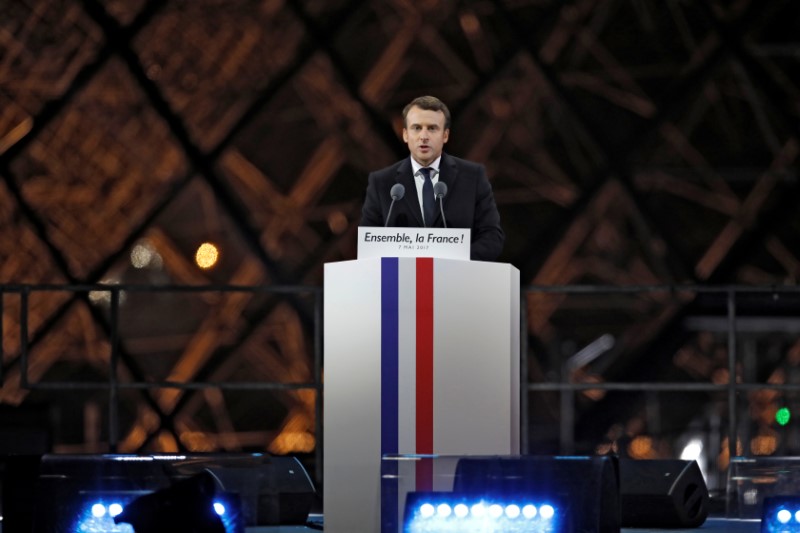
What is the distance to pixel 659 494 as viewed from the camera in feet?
9.91

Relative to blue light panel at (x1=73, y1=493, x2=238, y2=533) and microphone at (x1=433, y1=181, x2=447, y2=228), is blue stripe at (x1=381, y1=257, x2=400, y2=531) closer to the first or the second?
microphone at (x1=433, y1=181, x2=447, y2=228)

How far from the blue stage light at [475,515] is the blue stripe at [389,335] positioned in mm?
345

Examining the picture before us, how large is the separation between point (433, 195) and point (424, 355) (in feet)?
1.19

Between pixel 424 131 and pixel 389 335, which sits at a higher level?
pixel 424 131

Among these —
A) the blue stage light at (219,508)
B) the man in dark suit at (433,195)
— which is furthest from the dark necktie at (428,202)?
the blue stage light at (219,508)

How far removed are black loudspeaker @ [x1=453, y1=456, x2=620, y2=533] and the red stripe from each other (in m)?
0.33

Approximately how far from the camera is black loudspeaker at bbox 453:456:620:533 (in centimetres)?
204

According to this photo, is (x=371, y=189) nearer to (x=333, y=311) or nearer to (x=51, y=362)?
(x=333, y=311)

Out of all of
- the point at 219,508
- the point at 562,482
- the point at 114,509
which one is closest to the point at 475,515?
the point at 562,482

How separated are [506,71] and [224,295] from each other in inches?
54.2

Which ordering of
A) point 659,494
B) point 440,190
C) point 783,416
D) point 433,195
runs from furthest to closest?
1. point 783,416
2. point 659,494
3. point 433,195
4. point 440,190

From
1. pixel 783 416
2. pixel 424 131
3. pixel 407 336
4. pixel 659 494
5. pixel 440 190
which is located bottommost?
pixel 659 494

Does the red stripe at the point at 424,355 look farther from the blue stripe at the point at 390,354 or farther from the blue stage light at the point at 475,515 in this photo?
the blue stage light at the point at 475,515

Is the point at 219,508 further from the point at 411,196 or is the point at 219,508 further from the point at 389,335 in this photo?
the point at 411,196
